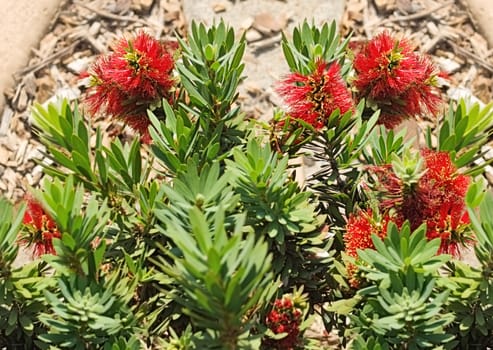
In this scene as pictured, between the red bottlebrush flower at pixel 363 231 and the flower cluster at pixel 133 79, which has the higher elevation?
the flower cluster at pixel 133 79

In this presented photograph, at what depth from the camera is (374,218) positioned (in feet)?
4.42

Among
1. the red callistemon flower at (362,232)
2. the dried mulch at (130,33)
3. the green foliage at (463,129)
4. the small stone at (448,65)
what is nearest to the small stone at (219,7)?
the dried mulch at (130,33)

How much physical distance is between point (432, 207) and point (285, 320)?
29 centimetres

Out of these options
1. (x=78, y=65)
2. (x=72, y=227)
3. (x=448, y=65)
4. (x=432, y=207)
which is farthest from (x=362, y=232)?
(x=78, y=65)

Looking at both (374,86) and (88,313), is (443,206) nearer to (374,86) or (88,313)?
(374,86)

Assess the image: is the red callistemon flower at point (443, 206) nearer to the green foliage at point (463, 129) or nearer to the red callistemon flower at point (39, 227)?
the green foliage at point (463, 129)

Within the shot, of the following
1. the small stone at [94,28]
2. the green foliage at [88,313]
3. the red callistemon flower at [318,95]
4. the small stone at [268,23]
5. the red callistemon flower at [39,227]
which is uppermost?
the small stone at [268,23]

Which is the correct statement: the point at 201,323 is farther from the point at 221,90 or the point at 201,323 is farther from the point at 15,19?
→ the point at 15,19

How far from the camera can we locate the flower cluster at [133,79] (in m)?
1.42

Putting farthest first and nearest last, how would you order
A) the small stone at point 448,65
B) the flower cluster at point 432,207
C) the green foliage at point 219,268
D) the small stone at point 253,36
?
the small stone at point 253,36 < the small stone at point 448,65 < the flower cluster at point 432,207 < the green foliage at point 219,268

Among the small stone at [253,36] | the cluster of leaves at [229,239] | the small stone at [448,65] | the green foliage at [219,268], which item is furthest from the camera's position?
the small stone at [253,36]

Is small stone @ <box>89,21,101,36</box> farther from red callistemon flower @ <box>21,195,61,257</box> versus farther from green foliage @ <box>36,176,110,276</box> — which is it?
green foliage @ <box>36,176,110,276</box>

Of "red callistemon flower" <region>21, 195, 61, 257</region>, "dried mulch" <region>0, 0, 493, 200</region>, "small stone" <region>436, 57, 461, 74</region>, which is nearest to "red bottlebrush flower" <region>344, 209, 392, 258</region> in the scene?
"red callistemon flower" <region>21, 195, 61, 257</region>

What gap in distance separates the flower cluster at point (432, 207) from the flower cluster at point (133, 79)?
429 millimetres
